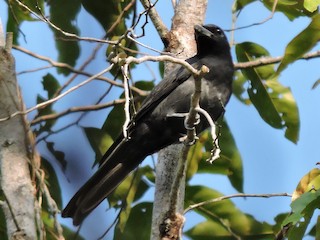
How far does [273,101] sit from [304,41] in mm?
1473

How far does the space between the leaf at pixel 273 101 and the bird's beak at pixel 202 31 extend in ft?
1.47

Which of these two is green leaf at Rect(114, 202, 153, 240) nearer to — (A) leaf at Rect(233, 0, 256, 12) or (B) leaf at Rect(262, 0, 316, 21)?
(A) leaf at Rect(233, 0, 256, 12)

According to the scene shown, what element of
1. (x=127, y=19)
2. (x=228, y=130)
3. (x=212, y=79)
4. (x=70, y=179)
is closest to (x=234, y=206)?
(x=228, y=130)

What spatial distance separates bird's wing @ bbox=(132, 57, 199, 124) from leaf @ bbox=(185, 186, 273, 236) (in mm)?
602

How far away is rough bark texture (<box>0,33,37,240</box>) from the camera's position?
3020 millimetres

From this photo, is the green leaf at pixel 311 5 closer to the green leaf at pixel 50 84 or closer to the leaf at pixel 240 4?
the leaf at pixel 240 4

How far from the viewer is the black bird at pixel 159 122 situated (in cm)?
422

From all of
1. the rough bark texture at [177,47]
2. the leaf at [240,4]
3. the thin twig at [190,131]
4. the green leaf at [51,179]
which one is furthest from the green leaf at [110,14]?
the thin twig at [190,131]

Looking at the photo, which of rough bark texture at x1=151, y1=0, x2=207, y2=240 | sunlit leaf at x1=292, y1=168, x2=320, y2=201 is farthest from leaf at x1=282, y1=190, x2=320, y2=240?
rough bark texture at x1=151, y1=0, x2=207, y2=240

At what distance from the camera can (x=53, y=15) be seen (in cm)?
449

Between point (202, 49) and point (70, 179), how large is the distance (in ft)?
10.1

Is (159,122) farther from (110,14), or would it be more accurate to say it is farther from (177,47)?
(110,14)

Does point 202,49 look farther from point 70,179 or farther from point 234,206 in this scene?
point 70,179

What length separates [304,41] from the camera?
11.5ft
